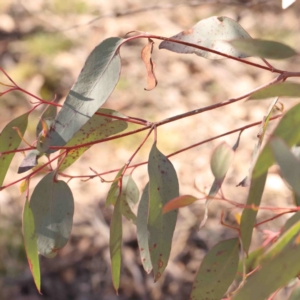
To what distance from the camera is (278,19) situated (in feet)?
10.8

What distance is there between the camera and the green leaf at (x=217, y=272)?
836mm

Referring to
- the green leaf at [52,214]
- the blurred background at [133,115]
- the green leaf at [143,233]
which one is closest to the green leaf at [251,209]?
the green leaf at [143,233]

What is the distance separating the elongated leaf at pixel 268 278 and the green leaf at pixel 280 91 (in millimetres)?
161

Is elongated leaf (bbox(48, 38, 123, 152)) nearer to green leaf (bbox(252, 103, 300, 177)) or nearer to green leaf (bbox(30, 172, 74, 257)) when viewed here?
green leaf (bbox(30, 172, 74, 257))

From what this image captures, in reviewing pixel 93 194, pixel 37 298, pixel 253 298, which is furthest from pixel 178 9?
pixel 253 298

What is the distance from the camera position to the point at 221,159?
2.33 ft

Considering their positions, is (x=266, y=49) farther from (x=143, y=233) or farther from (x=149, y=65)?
(x=143, y=233)

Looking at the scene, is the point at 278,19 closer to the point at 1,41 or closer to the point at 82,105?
the point at 1,41

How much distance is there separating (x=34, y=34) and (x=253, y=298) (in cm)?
297

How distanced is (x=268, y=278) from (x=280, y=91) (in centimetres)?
20

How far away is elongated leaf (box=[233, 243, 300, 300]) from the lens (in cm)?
54

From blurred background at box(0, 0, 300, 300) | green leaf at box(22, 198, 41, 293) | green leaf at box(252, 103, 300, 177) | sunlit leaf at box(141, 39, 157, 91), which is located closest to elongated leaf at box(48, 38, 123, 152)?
sunlit leaf at box(141, 39, 157, 91)

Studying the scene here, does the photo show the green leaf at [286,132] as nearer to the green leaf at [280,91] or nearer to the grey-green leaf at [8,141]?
the green leaf at [280,91]

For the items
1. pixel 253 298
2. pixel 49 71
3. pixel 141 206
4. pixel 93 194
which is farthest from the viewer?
pixel 49 71
